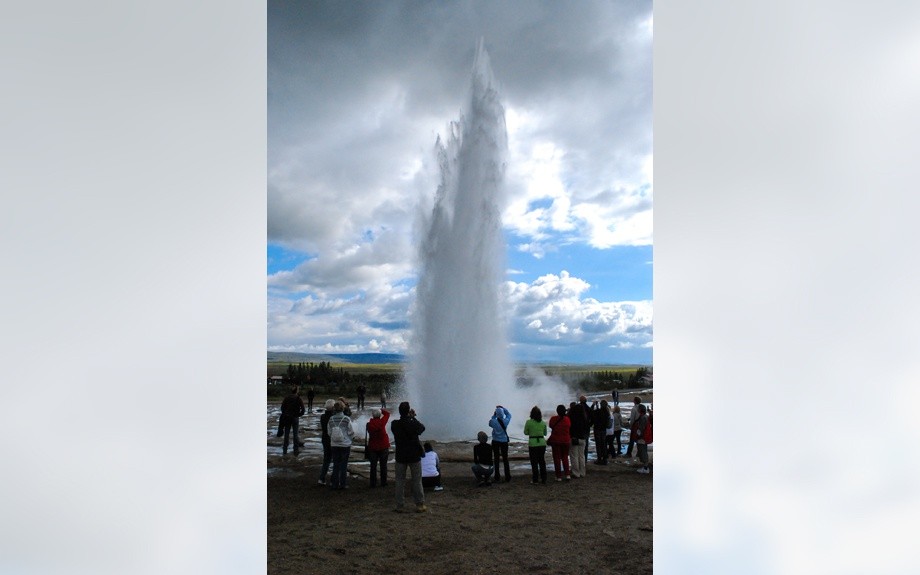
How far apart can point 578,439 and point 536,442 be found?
1.59ft

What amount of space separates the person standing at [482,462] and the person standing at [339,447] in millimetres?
1093

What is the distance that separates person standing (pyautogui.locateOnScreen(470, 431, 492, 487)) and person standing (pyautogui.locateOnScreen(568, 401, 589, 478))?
0.76m

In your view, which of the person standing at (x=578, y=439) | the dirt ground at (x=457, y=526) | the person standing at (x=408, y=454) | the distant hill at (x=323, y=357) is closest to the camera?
the dirt ground at (x=457, y=526)

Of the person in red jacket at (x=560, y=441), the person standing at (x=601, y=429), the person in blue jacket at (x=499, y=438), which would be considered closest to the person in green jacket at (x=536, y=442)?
the person in red jacket at (x=560, y=441)

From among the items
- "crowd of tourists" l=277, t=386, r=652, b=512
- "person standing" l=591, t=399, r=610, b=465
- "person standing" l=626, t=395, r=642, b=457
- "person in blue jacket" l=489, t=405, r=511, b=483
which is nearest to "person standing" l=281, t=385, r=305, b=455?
"crowd of tourists" l=277, t=386, r=652, b=512

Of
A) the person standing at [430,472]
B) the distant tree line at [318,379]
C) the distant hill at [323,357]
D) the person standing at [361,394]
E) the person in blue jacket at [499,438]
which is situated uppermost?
the distant hill at [323,357]

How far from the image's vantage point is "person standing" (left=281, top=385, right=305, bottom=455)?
561 cm

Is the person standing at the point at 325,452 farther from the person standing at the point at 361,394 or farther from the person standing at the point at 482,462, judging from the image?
the person standing at the point at 482,462

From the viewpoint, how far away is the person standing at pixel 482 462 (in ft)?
18.0

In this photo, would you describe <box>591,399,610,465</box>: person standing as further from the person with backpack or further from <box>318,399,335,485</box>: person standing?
<box>318,399,335,485</box>: person standing
